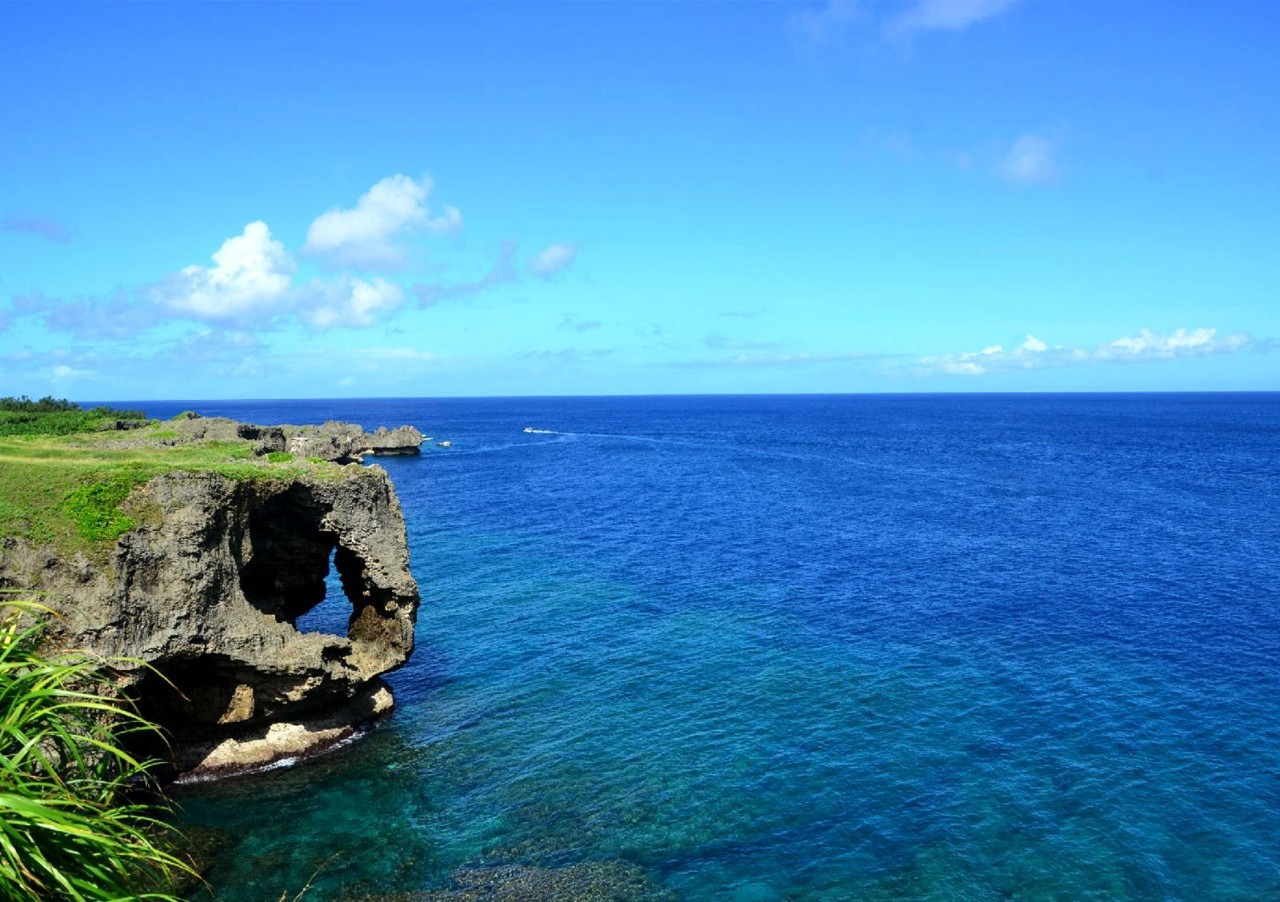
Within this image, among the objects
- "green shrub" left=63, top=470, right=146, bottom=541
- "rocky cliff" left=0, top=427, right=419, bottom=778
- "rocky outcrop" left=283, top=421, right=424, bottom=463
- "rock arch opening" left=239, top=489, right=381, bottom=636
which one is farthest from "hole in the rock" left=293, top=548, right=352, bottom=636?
"rocky outcrop" left=283, top=421, right=424, bottom=463

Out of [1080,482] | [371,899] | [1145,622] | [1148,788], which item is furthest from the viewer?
[1080,482]

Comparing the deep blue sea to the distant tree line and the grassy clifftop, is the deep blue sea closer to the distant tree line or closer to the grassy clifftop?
the grassy clifftop

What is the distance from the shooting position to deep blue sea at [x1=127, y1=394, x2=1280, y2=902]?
28.4 metres

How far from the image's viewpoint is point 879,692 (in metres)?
41.7

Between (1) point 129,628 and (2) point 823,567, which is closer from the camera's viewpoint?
(1) point 129,628

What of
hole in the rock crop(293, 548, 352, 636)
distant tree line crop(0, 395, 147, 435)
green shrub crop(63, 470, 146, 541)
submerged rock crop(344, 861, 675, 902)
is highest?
distant tree line crop(0, 395, 147, 435)

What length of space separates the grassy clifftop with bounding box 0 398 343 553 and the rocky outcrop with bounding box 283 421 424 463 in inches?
2599

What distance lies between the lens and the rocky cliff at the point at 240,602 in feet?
99.3

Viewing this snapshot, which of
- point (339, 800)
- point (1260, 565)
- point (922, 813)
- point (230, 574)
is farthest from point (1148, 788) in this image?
point (1260, 565)

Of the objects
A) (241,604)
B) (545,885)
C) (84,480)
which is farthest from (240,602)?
(545,885)

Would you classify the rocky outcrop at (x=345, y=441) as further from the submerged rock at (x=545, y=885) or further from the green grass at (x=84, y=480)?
the submerged rock at (x=545, y=885)

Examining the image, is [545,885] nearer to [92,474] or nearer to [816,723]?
[816,723]

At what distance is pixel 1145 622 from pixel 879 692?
22.0 meters

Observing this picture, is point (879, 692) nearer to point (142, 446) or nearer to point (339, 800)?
point (339, 800)
